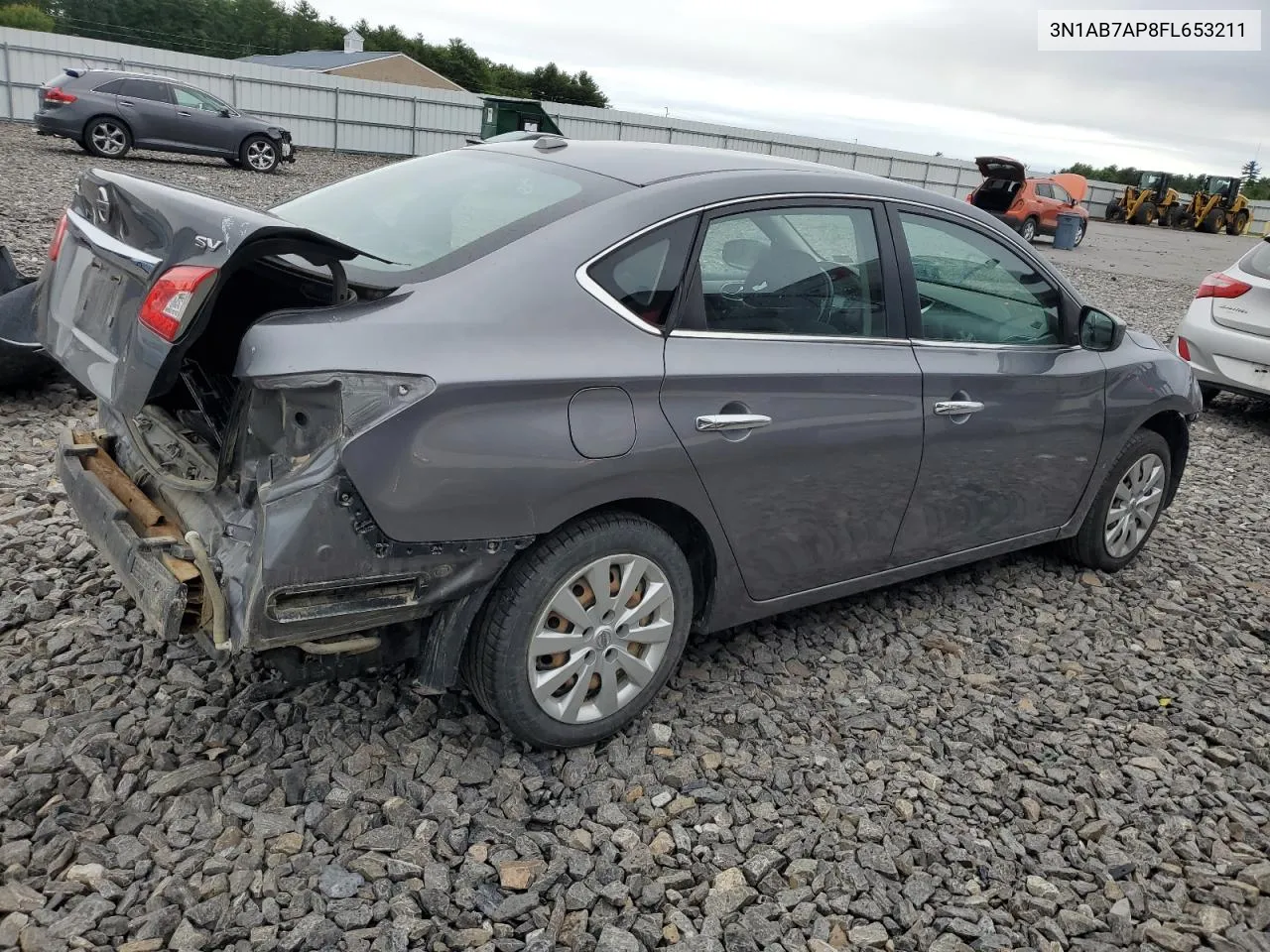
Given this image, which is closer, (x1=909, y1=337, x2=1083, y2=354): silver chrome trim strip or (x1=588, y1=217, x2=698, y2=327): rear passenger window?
(x1=588, y1=217, x2=698, y2=327): rear passenger window

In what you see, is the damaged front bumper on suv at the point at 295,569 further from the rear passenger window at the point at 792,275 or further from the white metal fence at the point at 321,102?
the white metal fence at the point at 321,102

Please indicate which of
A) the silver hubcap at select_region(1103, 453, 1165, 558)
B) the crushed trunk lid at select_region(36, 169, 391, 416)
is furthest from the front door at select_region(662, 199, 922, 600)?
the silver hubcap at select_region(1103, 453, 1165, 558)

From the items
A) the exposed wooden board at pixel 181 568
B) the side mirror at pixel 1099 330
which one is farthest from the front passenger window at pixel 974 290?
the exposed wooden board at pixel 181 568

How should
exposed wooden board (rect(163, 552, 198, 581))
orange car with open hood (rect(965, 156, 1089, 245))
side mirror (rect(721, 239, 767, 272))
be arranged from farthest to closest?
1. orange car with open hood (rect(965, 156, 1089, 245))
2. side mirror (rect(721, 239, 767, 272))
3. exposed wooden board (rect(163, 552, 198, 581))

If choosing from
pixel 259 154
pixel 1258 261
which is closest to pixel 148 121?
pixel 259 154

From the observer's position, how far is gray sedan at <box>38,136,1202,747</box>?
7.77ft

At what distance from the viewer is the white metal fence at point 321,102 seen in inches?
878

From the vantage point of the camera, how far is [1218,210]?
3866cm

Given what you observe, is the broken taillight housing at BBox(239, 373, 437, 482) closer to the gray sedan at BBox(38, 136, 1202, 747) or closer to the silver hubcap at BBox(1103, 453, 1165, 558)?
the gray sedan at BBox(38, 136, 1202, 747)

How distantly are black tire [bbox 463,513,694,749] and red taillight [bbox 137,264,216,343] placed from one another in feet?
3.29

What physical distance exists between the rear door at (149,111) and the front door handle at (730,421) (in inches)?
698

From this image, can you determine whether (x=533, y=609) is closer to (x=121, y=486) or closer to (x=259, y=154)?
(x=121, y=486)

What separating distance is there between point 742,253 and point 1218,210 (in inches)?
1690

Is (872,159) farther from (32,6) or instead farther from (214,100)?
(32,6)
